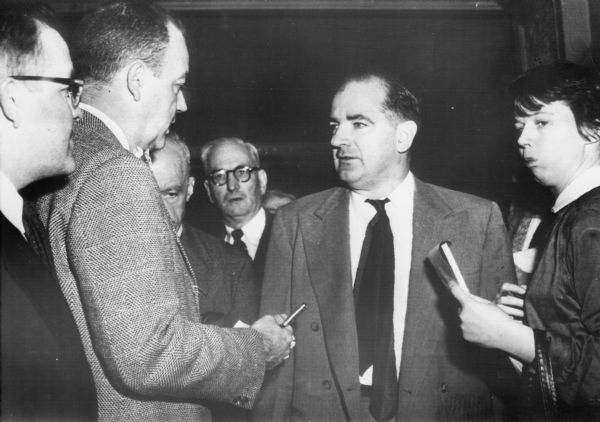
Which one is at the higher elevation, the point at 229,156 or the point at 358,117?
the point at 358,117

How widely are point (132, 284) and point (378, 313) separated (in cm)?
105

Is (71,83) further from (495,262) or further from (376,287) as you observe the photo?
(495,262)

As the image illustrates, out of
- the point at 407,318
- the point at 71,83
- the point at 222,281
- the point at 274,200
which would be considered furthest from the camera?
→ the point at 274,200

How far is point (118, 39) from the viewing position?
1.46m

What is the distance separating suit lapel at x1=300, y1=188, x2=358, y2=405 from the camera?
188 centimetres

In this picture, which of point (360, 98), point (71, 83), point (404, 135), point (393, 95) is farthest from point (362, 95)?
→ point (71, 83)

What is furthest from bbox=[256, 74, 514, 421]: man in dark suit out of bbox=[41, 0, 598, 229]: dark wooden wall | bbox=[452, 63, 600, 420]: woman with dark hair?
bbox=[41, 0, 598, 229]: dark wooden wall

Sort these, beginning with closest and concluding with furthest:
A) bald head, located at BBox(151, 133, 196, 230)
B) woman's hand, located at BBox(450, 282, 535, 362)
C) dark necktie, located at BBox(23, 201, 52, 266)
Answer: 1. dark necktie, located at BBox(23, 201, 52, 266)
2. woman's hand, located at BBox(450, 282, 535, 362)
3. bald head, located at BBox(151, 133, 196, 230)

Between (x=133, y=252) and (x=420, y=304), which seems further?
(x=420, y=304)

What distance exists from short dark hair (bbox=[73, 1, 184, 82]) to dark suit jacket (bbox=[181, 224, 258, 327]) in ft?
3.41

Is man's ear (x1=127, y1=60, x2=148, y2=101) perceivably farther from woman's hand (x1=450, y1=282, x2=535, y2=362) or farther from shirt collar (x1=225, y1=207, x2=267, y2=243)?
shirt collar (x1=225, y1=207, x2=267, y2=243)

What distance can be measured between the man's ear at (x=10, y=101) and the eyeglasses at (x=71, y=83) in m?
0.02

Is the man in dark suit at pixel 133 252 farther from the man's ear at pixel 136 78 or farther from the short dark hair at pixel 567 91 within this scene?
the short dark hair at pixel 567 91

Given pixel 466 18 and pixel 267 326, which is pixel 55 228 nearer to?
pixel 267 326
